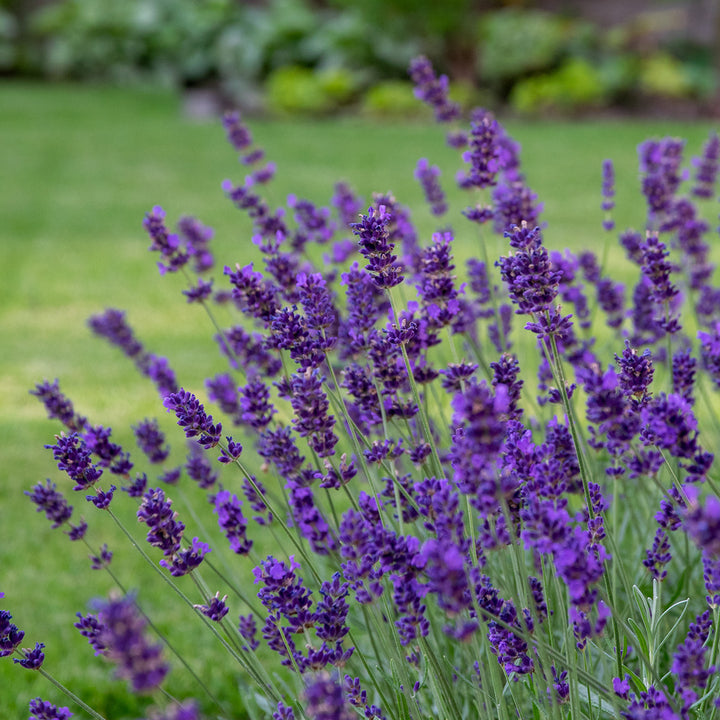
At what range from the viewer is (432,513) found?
1.25 m

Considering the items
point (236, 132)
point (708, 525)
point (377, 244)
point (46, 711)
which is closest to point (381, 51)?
point (236, 132)

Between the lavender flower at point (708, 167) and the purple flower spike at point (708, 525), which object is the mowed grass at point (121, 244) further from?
the purple flower spike at point (708, 525)

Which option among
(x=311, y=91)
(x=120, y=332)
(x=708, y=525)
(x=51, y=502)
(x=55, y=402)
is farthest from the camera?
(x=311, y=91)

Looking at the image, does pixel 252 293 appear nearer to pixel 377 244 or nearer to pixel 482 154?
pixel 377 244

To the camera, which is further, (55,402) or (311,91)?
(311,91)

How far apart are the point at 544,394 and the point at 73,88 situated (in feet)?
45.1

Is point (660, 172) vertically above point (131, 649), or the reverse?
point (660, 172)

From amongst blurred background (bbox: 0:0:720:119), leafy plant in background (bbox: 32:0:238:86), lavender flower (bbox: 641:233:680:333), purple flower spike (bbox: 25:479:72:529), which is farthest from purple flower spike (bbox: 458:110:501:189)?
leafy plant in background (bbox: 32:0:238:86)

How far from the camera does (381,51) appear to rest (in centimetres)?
1258

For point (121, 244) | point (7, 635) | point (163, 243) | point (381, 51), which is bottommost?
point (7, 635)

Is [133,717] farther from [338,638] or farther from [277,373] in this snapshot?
[338,638]

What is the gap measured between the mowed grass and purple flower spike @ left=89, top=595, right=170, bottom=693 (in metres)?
0.99

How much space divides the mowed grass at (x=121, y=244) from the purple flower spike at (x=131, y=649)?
99 cm

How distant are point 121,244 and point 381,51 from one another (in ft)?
23.6
